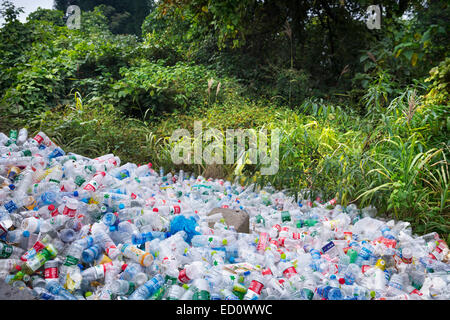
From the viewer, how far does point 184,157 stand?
409 cm

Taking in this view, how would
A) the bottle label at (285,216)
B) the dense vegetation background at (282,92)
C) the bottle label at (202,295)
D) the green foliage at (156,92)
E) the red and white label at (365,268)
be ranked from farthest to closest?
the green foliage at (156,92) → the dense vegetation background at (282,92) → the bottle label at (285,216) → the red and white label at (365,268) → the bottle label at (202,295)

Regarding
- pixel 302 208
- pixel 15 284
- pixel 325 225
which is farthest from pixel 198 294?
pixel 302 208

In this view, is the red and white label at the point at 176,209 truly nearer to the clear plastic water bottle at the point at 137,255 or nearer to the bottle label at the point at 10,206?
the clear plastic water bottle at the point at 137,255

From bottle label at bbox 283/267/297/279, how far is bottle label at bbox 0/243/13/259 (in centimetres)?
153

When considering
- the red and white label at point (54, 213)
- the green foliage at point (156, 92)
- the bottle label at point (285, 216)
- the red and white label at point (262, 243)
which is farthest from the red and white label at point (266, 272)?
the green foliage at point (156, 92)

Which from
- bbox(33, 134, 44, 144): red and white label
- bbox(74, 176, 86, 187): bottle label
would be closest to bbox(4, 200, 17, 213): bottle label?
bbox(74, 176, 86, 187): bottle label

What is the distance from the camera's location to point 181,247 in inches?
86.4

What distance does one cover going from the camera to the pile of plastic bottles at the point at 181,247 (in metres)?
1.82

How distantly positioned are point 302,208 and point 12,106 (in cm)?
424

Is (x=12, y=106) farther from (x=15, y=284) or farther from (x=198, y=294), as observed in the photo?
(x=198, y=294)

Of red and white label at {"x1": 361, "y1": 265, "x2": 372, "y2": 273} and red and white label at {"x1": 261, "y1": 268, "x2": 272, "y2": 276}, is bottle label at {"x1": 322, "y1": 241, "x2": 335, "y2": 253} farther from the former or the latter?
red and white label at {"x1": 261, "y1": 268, "x2": 272, "y2": 276}

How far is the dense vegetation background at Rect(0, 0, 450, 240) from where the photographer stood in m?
3.14
